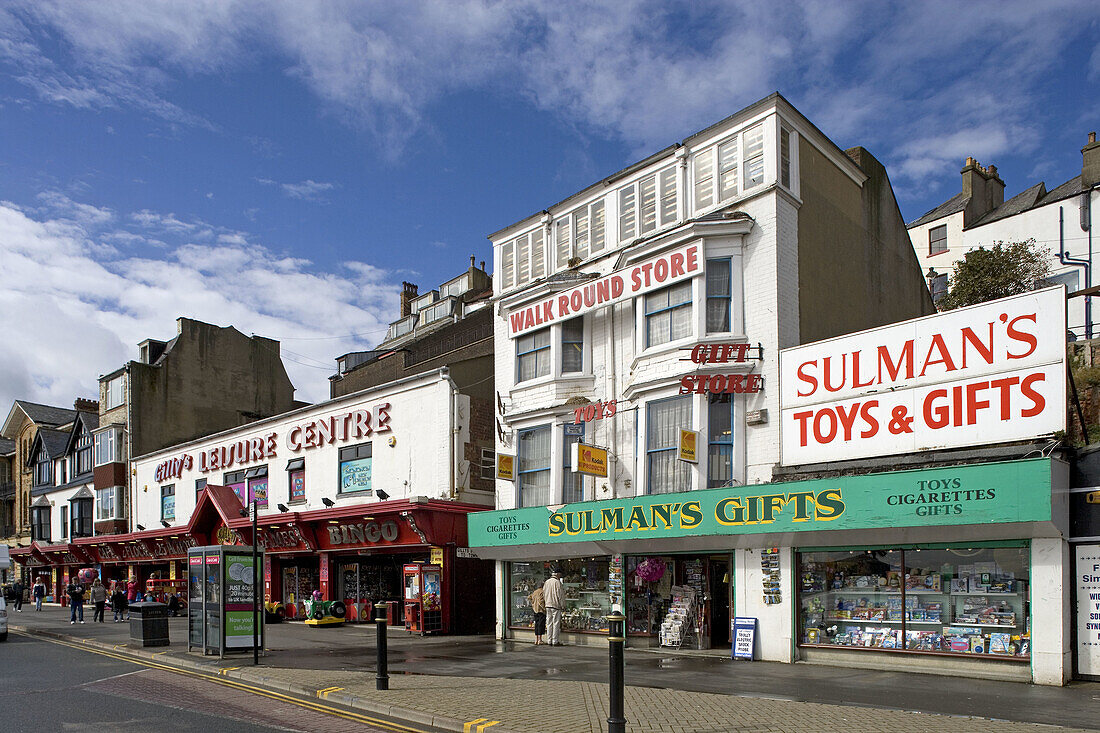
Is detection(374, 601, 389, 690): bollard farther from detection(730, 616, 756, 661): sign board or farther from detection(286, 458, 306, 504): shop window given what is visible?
detection(286, 458, 306, 504): shop window

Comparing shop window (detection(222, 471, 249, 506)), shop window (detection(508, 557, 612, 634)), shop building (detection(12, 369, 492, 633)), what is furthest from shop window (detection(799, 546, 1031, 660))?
shop window (detection(222, 471, 249, 506))

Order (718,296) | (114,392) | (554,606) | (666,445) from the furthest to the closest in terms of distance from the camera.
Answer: (114,392), (554,606), (666,445), (718,296)

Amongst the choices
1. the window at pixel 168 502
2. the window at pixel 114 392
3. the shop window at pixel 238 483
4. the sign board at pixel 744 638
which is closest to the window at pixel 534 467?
the sign board at pixel 744 638

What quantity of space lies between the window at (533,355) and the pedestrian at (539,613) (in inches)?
210

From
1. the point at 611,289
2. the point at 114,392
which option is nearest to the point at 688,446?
the point at 611,289

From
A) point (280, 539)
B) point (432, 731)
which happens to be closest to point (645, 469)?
point (432, 731)

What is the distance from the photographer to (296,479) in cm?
3011

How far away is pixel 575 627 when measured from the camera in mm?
20406

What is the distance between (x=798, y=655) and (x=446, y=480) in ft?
37.7

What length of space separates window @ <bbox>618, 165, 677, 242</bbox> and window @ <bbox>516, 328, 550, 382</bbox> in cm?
322

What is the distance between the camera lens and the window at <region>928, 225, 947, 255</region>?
136 feet

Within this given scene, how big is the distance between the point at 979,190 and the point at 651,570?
104ft

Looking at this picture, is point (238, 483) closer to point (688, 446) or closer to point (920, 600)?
point (688, 446)

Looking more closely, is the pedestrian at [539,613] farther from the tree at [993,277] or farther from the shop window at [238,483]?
the shop window at [238,483]
